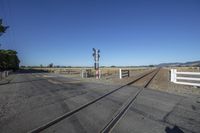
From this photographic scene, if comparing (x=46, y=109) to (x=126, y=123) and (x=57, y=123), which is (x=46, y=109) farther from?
(x=126, y=123)

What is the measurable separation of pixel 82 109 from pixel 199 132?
393 cm

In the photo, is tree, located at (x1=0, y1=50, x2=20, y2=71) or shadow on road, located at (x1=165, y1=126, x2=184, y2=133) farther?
tree, located at (x1=0, y1=50, x2=20, y2=71)

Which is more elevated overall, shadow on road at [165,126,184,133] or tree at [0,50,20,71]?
tree at [0,50,20,71]

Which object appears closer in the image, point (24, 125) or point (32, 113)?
point (24, 125)

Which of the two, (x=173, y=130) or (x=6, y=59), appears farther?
(x=6, y=59)

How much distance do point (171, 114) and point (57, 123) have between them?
3.80 m

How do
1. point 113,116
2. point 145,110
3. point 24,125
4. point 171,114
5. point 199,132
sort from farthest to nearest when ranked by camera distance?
point 145,110
point 171,114
point 113,116
point 24,125
point 199,132

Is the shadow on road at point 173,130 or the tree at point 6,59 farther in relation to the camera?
the tree at point 6,59

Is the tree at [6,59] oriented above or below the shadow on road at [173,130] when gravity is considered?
above

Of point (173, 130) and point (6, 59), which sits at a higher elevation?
point (6, 59)

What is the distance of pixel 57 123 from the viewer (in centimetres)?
525

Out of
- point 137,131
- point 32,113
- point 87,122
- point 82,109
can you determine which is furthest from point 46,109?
point 137,131

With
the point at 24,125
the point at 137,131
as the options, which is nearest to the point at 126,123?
the point at 137,131

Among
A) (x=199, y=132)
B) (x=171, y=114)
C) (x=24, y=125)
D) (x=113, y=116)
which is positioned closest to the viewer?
(x=199, y=132)
